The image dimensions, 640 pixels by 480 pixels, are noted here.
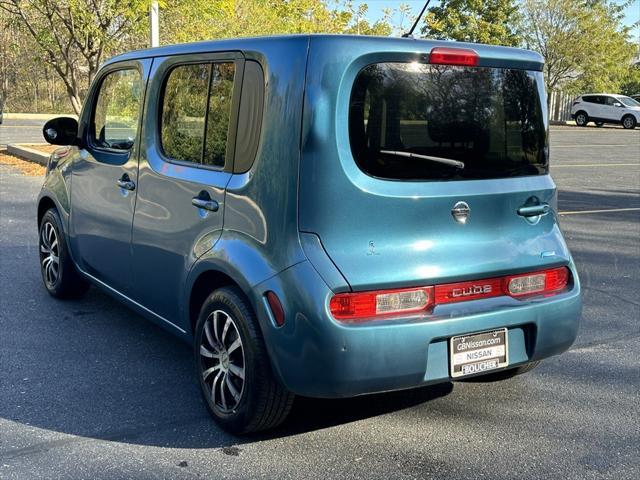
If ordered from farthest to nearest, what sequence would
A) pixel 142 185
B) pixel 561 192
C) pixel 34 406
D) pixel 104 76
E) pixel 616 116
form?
pixel 616 116, pixel 561 192, pixel 104 76, pixel 142 185, pixel 34 406

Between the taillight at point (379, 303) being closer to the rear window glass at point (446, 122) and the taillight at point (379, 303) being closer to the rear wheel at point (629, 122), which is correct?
the rear window glass at point (446, 122)

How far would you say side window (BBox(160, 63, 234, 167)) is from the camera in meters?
3.75

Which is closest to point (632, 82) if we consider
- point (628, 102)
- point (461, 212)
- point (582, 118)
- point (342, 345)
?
point (582, 118)

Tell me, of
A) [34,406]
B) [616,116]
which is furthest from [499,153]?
[616,116]

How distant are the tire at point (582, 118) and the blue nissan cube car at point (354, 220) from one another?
1457 inches

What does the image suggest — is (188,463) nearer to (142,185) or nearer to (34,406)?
(34,406)

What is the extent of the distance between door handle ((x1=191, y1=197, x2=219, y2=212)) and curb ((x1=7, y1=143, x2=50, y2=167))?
11.9 meters

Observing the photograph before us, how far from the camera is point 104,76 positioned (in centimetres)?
517

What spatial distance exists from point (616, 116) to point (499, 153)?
119 feet

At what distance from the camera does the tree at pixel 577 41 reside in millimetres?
40531

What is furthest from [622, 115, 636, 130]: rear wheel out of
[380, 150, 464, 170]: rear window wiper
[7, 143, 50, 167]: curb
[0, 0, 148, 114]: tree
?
[380, 150, 464, 170]: rear window wiper

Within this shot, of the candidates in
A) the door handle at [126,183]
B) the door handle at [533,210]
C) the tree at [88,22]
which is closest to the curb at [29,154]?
the tree at [88,22]

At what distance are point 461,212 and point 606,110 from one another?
3700 centimetres

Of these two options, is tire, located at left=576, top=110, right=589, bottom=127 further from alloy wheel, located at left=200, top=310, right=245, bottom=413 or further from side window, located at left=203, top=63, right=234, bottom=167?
alloy wheel, located at left=200, top=310, right=245, bottom=413
